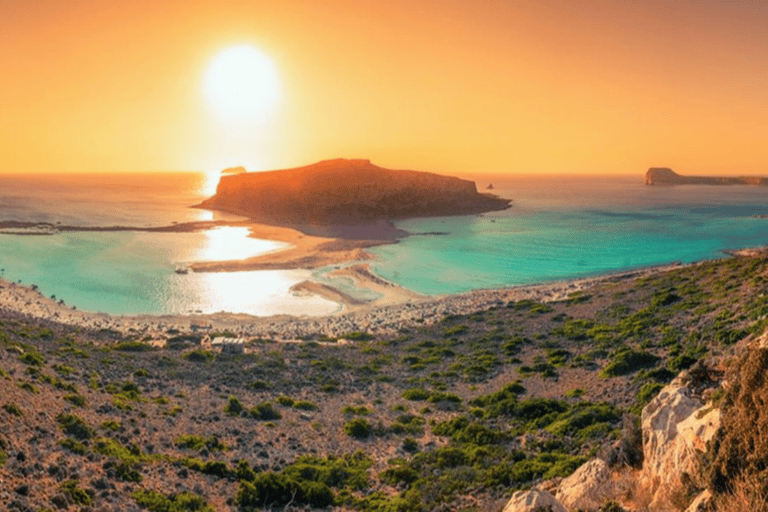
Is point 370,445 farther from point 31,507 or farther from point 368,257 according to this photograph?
point 368,257

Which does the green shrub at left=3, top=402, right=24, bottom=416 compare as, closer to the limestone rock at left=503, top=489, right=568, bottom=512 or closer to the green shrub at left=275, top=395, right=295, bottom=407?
the green shrub at left=275, top=395, right=295, bottom=407

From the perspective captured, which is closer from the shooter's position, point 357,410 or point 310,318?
point 357,410

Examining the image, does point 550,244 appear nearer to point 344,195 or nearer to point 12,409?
point 344,195

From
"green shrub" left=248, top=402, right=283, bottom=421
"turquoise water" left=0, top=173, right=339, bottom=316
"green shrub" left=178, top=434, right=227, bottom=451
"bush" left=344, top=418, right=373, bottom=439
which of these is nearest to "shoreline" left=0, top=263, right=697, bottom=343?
"turquoise water" left=0, top=173, right=339, bottom=316

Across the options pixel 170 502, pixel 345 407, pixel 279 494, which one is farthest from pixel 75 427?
pixel 345 407

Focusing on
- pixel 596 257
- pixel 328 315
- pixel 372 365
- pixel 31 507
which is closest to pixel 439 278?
pixel 328 315
